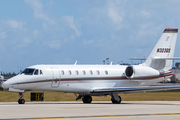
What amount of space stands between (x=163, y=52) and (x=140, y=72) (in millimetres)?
3947

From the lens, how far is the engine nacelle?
35156 millimetres

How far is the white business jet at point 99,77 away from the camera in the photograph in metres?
30.0

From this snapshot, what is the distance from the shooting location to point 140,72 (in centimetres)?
3547

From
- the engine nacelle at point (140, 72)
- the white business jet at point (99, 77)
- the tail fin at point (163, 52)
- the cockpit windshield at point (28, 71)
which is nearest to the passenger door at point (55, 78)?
the white business jet at point (99, 77)

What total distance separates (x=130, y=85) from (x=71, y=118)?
19688mm

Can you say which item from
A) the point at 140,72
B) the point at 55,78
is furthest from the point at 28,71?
the point at 140,72

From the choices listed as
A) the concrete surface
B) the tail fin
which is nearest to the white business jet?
the tail fin

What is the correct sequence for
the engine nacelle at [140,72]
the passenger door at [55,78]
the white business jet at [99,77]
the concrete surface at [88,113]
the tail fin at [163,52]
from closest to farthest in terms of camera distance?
the concrete surface at [88,113] < the white business jet at [99,77] < the passenger door at [55,78] < the engine nacelle at [140,72] < the tail fin at [163,52]

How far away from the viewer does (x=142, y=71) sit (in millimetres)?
35562

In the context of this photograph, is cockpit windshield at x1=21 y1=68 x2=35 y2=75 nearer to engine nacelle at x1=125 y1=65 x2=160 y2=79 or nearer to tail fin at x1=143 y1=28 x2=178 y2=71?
engine nacelle at x1=125 y1=65 x2=160 y2=79

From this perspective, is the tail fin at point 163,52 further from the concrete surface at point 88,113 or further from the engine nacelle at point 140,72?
the concrete surface at point 88,113

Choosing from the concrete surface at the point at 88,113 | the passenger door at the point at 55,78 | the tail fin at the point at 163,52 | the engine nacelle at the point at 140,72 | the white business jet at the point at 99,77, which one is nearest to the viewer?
the concrete surface at the point at 88,113

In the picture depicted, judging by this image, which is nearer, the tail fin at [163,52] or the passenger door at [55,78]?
the passenger door at [55,78]

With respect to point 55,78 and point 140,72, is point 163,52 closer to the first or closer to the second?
point 140,72
